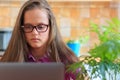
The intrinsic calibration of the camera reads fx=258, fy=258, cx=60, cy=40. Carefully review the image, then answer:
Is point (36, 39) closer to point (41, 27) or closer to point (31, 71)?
point (41, 27)

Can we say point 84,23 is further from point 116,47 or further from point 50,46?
point 116,47

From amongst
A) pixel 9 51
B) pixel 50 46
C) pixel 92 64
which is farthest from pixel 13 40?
pixel 92 64

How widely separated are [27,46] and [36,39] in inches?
3.5

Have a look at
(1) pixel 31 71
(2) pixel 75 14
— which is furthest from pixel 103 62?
(2) pixel 75 14

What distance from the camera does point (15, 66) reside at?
65 centimetres

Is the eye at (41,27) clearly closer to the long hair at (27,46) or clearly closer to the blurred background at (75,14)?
the long hair at (27,46)

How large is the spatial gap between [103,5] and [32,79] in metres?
2.14

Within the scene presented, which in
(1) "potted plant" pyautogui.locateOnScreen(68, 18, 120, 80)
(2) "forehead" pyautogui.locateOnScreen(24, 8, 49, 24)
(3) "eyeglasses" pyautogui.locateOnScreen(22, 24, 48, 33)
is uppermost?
(2) "forehead" pyautogui.locateOnScreen(24, 8, 49, 24)

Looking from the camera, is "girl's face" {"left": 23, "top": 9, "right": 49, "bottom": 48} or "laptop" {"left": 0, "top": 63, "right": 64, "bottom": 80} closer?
"laptop" {"left": 0, "top": 63, "right": 64, "bottom": 80}

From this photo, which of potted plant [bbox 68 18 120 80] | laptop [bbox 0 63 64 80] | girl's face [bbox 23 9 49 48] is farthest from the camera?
girl's face [bbox 23 9 49 48]

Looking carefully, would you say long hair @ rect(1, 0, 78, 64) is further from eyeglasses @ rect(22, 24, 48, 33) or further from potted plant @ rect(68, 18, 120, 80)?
potted plant @ rect(68, 18, 120, 80)

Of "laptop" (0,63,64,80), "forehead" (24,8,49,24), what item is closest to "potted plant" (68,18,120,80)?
"laptop" (0,63,64,80)

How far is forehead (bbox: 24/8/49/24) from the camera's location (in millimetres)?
1083

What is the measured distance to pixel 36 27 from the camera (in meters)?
1.08
